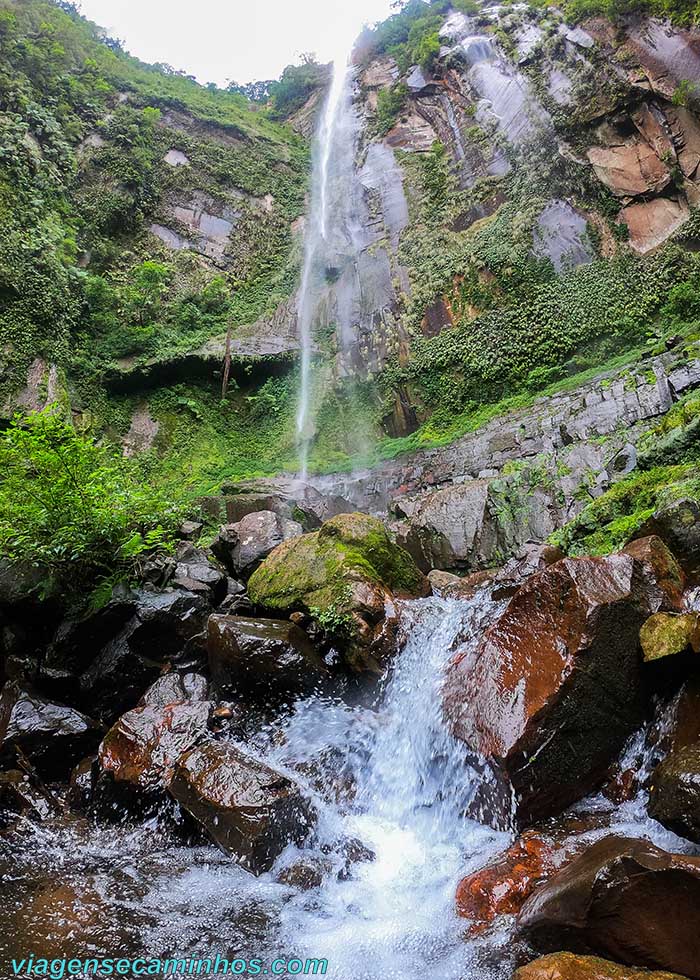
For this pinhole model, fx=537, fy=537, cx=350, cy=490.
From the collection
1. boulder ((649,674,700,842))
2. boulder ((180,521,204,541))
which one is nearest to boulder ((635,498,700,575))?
boulder ((649,674,700,842))

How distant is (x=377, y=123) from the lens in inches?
1026

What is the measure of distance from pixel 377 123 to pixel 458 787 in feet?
97.7

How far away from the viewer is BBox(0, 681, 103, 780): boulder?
464 cm

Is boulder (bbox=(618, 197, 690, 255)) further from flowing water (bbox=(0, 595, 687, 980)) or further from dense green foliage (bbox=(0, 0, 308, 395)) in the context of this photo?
flowing water (bbox=(0, 595, 687, 980))

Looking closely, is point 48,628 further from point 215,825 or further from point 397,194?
point 397,194

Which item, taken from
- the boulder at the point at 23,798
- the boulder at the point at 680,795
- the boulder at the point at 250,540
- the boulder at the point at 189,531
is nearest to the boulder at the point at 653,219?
the boulder at the point at 250,540

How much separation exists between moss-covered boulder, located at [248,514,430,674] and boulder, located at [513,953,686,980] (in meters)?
3.35

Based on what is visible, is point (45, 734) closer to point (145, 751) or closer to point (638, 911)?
point (145, 751)

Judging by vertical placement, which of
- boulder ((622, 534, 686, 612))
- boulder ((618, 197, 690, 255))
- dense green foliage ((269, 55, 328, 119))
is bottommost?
boulder ((622, 534, 686, 612))

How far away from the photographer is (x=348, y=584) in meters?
6.04

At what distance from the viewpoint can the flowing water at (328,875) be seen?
2.81 meters

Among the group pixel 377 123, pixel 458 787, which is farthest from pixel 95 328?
pixel 458 787

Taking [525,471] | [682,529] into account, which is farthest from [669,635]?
[525,471]

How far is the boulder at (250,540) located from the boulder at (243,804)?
3.94 metres
